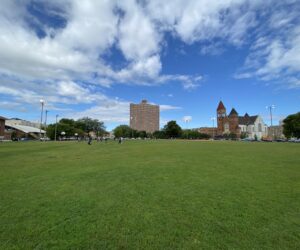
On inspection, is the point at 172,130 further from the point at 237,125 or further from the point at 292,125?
the point at 292,125

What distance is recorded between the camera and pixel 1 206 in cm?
513

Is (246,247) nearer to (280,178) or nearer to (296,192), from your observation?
(296,192)

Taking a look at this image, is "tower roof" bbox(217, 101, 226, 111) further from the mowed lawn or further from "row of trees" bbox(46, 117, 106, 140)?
the mowed lawn

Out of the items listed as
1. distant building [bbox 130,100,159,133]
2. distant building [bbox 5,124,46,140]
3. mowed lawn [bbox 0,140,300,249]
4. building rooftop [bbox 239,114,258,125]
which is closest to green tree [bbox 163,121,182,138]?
distant building [bbox 130,100,159,133]

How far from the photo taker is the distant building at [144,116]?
157 m

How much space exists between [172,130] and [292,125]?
195 feet

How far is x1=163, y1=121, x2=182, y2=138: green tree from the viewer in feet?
403

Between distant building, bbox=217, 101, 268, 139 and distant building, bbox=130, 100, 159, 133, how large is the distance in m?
48.0

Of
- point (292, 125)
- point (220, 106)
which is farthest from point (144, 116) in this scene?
point (292, 125)

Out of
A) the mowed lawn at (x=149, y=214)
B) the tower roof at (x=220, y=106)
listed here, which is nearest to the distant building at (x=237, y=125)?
the tower roof at (x=220, y=106)

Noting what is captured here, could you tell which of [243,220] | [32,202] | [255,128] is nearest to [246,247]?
[243,220]

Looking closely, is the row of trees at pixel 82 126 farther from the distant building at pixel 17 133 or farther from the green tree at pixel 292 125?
the green tree at pixel 292 125

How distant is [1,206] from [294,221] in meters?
6.68

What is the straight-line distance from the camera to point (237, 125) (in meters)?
140
